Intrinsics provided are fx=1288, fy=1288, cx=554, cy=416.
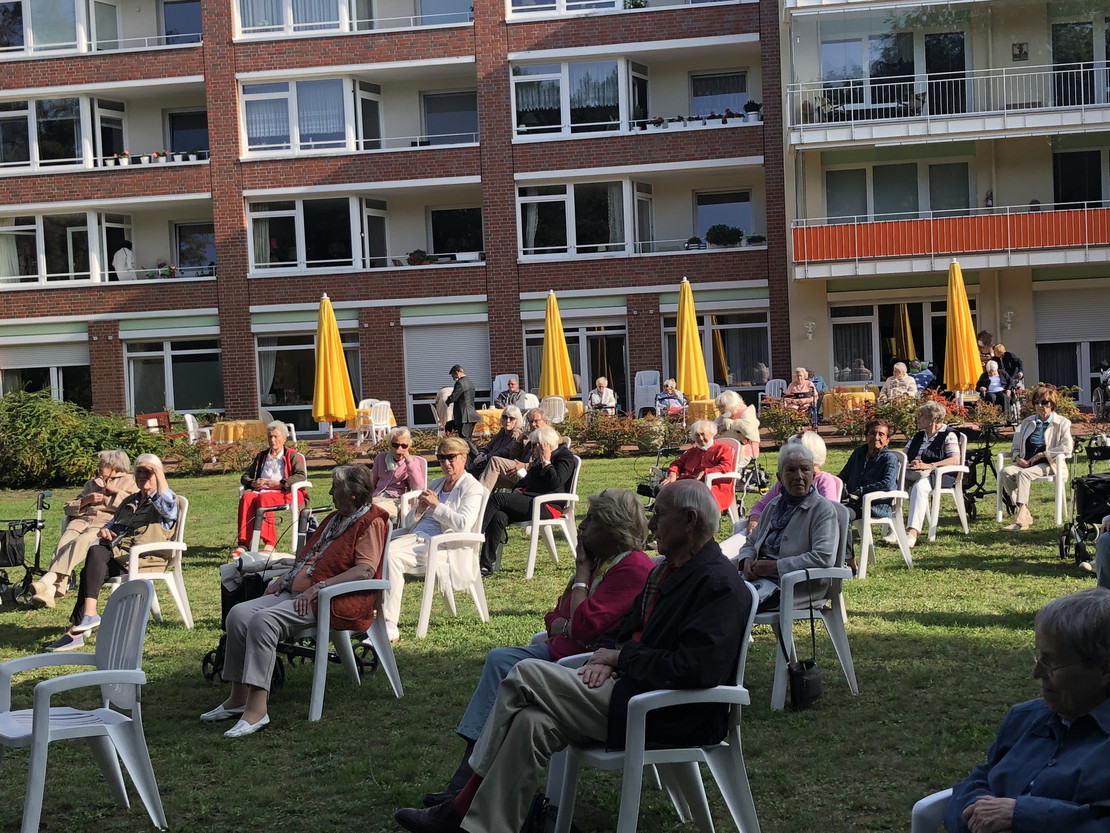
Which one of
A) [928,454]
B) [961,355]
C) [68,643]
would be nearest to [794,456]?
[68,643]

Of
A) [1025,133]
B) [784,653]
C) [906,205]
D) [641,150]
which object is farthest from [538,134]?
[784,653]

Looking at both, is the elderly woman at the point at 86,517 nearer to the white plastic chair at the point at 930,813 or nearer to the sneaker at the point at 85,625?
the sneaker at the point at 85,625

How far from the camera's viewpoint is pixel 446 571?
902 cm

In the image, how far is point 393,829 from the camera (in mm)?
5070

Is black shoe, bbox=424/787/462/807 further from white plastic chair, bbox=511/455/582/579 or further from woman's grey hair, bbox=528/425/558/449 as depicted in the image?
woman's grey hair, bbox=528/425/558/449

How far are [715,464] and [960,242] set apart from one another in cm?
1691

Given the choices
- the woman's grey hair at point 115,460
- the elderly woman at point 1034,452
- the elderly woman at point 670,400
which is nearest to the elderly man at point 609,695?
the woman's grey hair at point 115,460

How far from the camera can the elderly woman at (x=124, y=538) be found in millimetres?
8773

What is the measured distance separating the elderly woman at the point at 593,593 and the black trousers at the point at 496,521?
5.35 metres

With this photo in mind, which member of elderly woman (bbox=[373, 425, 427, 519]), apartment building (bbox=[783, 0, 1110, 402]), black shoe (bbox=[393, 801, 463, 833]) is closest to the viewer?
black shoe (bbox=[393, 801, 463, 833])

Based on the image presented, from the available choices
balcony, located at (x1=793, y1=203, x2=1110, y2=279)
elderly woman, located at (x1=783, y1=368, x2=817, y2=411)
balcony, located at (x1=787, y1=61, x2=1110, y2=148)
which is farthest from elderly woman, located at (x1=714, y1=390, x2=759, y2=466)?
balcony, located at (x1=787, y1=61, x2=1110, y2=148)

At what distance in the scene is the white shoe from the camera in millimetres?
6469

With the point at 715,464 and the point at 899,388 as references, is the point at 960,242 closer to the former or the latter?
the point at 899,388

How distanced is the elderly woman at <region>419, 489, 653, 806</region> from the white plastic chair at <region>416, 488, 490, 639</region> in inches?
123
